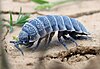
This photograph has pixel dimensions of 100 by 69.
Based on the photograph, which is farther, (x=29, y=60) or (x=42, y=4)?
(x=42, y=4)

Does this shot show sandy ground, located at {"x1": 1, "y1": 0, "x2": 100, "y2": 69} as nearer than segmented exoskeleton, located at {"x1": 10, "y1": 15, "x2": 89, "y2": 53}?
Yes

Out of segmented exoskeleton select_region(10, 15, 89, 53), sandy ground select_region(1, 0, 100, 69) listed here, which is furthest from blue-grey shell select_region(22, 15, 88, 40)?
sandy ground select_region(1, 0, 100, 69)

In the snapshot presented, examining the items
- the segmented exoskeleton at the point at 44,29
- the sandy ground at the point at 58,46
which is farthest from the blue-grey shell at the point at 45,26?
the sandy ground at the point at 58,46

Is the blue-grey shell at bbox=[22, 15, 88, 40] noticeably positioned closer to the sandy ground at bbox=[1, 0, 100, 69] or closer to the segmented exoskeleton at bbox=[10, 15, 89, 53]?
the segmented exoskeleton at bbox=[10, 15, 89, 53]

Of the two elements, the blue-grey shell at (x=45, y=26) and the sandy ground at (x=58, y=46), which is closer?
the sandy ground at (x=58, y=46)

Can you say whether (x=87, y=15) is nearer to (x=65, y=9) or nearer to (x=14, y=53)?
(x=65, y=9)

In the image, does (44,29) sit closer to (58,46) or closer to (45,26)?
(45,26)

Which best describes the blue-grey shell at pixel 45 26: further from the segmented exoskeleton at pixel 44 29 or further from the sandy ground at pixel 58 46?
the sandy ground at pixel 58 46

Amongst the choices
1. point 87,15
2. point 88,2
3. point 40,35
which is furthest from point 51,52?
point 88,2

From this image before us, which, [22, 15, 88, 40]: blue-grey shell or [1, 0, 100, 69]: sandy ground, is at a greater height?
[22, 15, 88, 40]: blue-grey shell

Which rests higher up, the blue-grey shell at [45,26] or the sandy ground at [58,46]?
the blue-grey shell at [45,26]

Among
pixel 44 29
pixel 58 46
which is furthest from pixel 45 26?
pixel 58 46
